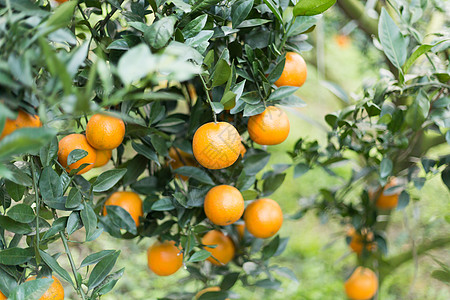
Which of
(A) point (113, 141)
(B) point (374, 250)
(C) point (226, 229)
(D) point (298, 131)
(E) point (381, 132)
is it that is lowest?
(D) point (298, 131)

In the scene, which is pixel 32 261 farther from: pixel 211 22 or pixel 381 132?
pixel 381 132

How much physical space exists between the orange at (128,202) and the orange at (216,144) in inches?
6.9

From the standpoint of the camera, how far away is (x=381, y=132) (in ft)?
2.35

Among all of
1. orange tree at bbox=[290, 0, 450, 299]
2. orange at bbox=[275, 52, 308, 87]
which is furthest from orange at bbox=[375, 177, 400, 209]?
orange at bbox=[275, 52, 308, 87]

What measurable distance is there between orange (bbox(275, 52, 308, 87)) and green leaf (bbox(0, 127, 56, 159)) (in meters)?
0.36

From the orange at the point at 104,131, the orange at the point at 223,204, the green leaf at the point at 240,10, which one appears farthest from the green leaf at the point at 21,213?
the green leaf at the point at 240,10

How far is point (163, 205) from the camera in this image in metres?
0.57

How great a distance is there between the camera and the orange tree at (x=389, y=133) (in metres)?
0.61

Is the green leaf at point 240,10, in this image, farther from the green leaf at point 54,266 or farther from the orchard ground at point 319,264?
the orchard ground at point 319,264

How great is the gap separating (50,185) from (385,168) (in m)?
0.53

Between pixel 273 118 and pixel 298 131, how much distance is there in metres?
2.16

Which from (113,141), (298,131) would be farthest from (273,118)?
(298,131)

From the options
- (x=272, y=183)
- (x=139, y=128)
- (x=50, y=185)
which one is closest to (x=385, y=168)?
(x=272, y=183)

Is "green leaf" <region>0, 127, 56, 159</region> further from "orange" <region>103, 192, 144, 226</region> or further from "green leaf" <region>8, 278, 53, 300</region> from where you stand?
"orange" <region>103, 192, 144, 226</region>
